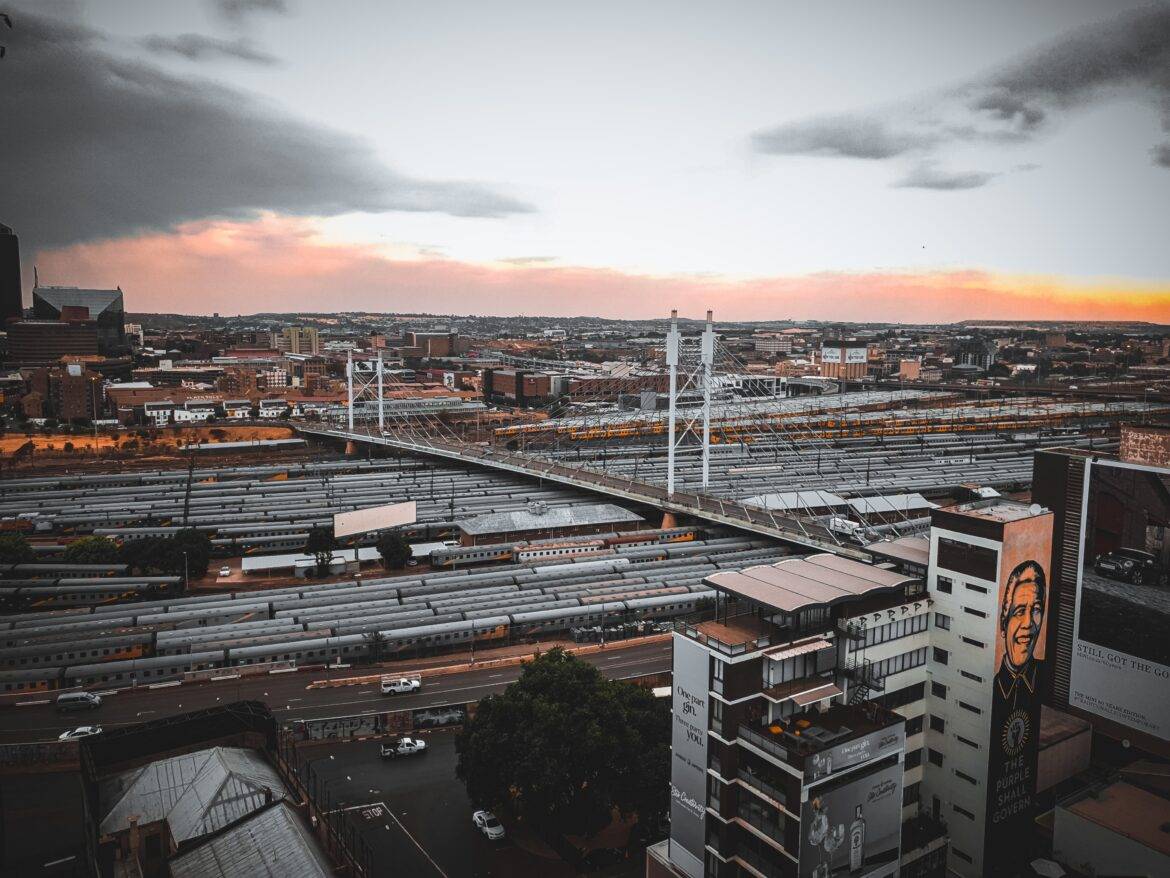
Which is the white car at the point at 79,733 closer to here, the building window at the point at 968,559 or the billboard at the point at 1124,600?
the building window at the point at 968,559

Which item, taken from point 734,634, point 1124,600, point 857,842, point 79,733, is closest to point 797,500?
point 1124,600

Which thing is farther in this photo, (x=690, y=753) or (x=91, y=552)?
(x=91, y=552)

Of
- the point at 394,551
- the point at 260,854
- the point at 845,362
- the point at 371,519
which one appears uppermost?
the point at 845,362

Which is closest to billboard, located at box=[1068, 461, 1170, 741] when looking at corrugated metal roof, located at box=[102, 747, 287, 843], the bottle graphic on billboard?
the bottle graphic on billboard

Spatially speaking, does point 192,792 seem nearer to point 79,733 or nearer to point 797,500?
point 79,733

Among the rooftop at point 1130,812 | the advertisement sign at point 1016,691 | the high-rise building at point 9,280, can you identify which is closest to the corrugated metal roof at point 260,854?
the advertisement sign at point 1016,691

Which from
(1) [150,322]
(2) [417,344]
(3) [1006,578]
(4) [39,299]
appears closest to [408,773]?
(3) [1006,578]

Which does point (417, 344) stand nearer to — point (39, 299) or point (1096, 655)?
point (39, 299)
